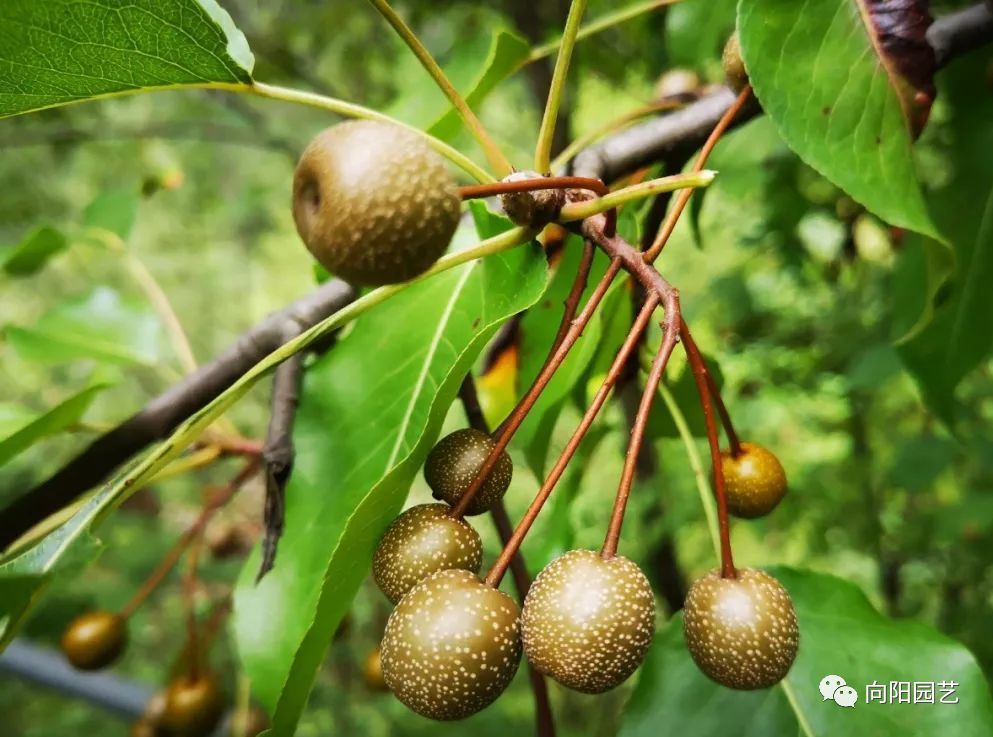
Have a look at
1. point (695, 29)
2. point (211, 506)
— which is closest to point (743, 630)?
point (211, 506)

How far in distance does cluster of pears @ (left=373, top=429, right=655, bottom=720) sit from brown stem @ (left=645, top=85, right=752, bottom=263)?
0.77 ft

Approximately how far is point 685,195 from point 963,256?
550 millimetres

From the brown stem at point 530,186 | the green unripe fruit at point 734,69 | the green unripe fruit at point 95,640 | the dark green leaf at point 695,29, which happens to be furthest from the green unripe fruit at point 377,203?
the green unripe fruit at point 95,640

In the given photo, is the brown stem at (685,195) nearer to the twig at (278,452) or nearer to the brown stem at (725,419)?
the brown stem at (725,419)

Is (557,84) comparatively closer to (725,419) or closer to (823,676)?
(725,419)

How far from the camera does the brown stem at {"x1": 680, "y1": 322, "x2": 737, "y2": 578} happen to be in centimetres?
57

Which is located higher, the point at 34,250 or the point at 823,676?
the point at 34,250

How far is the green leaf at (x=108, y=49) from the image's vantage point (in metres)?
0.55

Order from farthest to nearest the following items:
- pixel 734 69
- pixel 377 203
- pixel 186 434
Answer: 1. pixel 734 69
2. pixel 186 434
3. pixel 377 203

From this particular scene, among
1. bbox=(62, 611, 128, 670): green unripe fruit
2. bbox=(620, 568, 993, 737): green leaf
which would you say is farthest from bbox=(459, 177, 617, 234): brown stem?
bbox=(62, 611, 128, 670): green unripe fruit

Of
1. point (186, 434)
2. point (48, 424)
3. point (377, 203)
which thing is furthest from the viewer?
point (48, 424)

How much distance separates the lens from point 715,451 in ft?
1.91

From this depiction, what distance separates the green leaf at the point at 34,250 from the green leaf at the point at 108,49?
27.1 inches

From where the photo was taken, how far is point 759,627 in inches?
21.9
